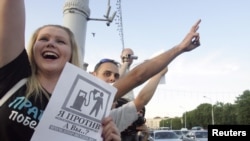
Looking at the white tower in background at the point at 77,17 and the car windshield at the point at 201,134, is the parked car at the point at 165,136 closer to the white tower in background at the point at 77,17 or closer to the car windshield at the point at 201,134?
the car windshield at the point at 201,134

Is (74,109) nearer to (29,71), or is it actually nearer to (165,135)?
(29,71)

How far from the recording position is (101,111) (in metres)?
1.56

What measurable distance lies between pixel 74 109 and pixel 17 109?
250 mm

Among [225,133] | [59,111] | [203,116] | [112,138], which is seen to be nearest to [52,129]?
[59,111]

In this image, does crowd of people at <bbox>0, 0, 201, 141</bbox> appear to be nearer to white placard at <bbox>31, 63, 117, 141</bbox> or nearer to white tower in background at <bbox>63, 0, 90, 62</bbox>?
white placard at <bbox>31, 63, 117, 141</bbox>

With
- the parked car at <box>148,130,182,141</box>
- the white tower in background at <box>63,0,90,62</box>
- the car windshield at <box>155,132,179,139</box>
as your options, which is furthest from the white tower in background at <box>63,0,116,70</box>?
the car windshield at <box>155,132,179,139</box>

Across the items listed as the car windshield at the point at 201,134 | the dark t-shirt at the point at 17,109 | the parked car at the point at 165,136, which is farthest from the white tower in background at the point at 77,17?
the car windshield at the point at 201,134

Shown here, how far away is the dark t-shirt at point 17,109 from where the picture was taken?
1.42m

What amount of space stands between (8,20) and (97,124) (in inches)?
24.7

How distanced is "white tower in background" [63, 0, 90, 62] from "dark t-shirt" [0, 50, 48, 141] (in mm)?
2813

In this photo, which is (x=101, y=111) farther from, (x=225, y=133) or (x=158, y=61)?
(x=225, y=133)

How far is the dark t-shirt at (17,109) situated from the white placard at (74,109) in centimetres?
8

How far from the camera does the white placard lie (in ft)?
4.65

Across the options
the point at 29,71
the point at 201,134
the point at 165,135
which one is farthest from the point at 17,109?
the point at 201,134
